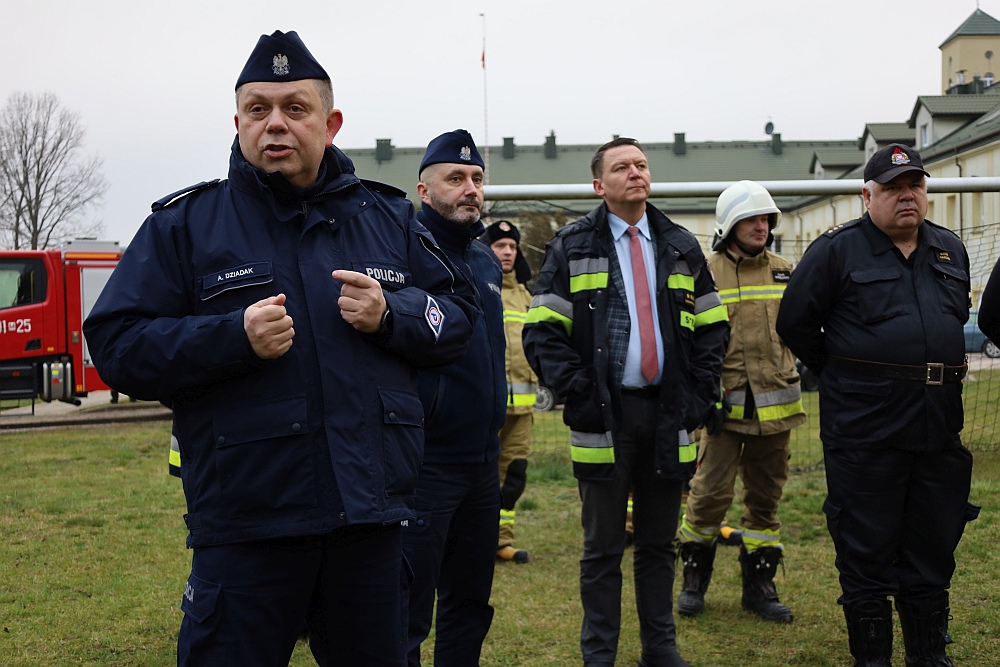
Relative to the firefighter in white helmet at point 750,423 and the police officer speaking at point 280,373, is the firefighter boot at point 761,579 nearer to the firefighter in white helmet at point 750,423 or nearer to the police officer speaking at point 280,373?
the firefighter in white helmet at point 750,423

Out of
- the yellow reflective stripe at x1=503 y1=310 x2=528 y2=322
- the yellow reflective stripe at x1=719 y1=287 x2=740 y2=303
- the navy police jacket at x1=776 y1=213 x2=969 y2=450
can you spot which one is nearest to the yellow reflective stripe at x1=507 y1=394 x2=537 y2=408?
the yellow reflective stripe at x1=503 y1=310 x2=528 y2=322

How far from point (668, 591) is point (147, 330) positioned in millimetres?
3055

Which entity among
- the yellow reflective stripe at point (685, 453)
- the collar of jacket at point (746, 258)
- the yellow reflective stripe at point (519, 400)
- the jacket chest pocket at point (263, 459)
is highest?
the collar of jacket at point (746, 258)

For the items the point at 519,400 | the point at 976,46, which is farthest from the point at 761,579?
the point at 976,46

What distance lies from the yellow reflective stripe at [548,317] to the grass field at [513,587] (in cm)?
163

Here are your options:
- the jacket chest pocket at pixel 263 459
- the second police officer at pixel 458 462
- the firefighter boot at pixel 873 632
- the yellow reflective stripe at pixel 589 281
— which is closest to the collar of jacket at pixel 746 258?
the yellow reflective stripe at pixel 589 281

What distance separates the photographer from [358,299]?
→ 2504 mm

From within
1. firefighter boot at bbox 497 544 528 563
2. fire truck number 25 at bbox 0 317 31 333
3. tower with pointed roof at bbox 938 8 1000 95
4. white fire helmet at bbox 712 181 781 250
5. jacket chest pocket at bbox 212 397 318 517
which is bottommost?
firefighter boot at bbox 497 544 528 563

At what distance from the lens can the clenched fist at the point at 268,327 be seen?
2.36 metres

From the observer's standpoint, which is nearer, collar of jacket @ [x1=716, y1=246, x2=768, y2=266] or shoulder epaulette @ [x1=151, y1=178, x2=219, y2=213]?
shoulder epaulette @ [x1=151, y1=178, x2=219, y2=213]

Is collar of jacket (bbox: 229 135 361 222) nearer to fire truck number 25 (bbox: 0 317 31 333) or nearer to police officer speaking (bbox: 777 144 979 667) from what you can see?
police officer speaking (bbox: 777 144 979 667)

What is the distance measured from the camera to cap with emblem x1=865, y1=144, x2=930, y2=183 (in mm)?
4434

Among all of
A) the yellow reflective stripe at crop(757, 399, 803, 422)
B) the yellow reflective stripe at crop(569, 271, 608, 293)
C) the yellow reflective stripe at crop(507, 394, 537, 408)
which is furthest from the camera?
the yellow reflective stripe at crop(507, 394, 537, 408)

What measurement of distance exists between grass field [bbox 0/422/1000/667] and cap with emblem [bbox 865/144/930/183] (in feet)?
7.48
